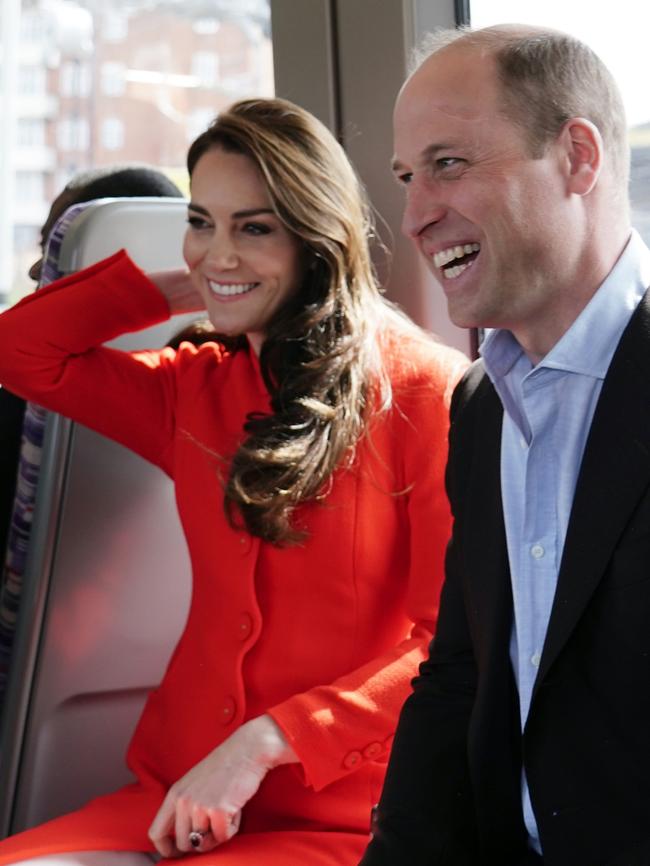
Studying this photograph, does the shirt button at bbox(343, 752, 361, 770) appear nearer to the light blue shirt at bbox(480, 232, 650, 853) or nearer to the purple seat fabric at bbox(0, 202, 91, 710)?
the light blue shirt at bbox(480, 232, 650, 853)

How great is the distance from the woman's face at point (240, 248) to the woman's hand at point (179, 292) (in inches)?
5.1

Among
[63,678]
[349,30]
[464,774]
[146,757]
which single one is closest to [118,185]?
[349,30]

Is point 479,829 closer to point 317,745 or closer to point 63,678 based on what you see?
point 317,745

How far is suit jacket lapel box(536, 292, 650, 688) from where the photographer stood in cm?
110

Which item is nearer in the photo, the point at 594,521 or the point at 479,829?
the point at 594,521

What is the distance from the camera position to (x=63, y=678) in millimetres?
2035

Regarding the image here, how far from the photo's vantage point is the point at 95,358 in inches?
76.8

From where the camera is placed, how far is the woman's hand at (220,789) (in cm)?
154

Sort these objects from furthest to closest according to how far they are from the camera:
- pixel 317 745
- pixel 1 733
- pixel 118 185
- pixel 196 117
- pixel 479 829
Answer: pixel 196 117, pixel 118 185, pixel 1 733, pixel 317 745, pixel 479 829

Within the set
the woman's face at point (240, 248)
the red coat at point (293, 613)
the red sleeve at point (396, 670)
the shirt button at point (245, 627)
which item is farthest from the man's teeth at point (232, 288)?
the shirt button at point (245, 627)

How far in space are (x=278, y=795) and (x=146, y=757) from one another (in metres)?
0.25

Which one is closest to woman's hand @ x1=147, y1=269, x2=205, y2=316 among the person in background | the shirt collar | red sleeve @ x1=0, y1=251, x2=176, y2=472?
red sleeve @ x1=0, y1=251, x2=176, y2=472

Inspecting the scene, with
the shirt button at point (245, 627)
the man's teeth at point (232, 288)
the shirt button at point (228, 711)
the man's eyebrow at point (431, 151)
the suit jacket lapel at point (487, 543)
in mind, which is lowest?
the shirt button at point (228, 711)

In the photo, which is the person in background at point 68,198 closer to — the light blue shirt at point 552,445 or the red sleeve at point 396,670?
the red sleeve at point 396,670
